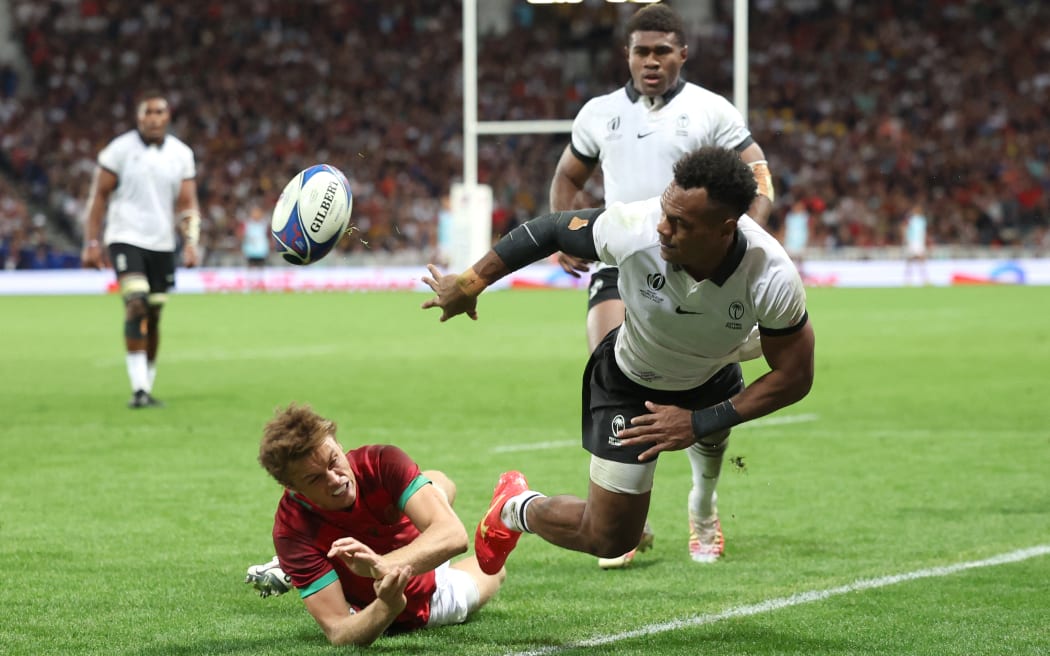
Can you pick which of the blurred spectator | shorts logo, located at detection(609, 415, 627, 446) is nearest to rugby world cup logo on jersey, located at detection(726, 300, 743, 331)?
shorts logo, located at detection(609, 415, 627, 446)

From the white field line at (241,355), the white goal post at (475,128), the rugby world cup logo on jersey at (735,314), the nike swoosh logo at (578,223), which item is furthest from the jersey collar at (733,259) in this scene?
the white field line at (241,355)

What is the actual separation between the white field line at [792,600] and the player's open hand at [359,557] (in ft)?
1.90

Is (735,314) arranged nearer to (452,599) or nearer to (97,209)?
(452,599)

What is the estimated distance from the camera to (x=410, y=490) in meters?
4.96

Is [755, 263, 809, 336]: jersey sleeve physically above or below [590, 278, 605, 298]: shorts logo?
above

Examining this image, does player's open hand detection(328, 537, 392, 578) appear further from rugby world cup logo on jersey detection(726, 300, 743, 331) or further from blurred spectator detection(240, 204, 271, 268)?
blurred spectator detection(240, 204, 271, 268)

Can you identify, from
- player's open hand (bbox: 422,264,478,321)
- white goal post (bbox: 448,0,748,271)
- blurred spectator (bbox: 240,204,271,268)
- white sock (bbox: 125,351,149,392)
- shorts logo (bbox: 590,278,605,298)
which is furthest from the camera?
blurred spectator (bbox: 240,204,271,268)

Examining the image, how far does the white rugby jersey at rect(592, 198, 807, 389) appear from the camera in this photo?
181 inches

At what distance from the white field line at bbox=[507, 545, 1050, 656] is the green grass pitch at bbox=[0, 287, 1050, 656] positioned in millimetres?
20

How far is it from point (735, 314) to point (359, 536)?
1531 millimetres

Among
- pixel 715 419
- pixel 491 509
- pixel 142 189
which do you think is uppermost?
pixel 142 189

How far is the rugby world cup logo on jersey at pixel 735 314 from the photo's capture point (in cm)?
469

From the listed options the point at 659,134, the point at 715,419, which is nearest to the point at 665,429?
the point at 715,419

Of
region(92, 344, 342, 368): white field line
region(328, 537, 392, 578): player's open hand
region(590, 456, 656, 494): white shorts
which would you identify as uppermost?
region(590, 456, 656, 494): white shorts
